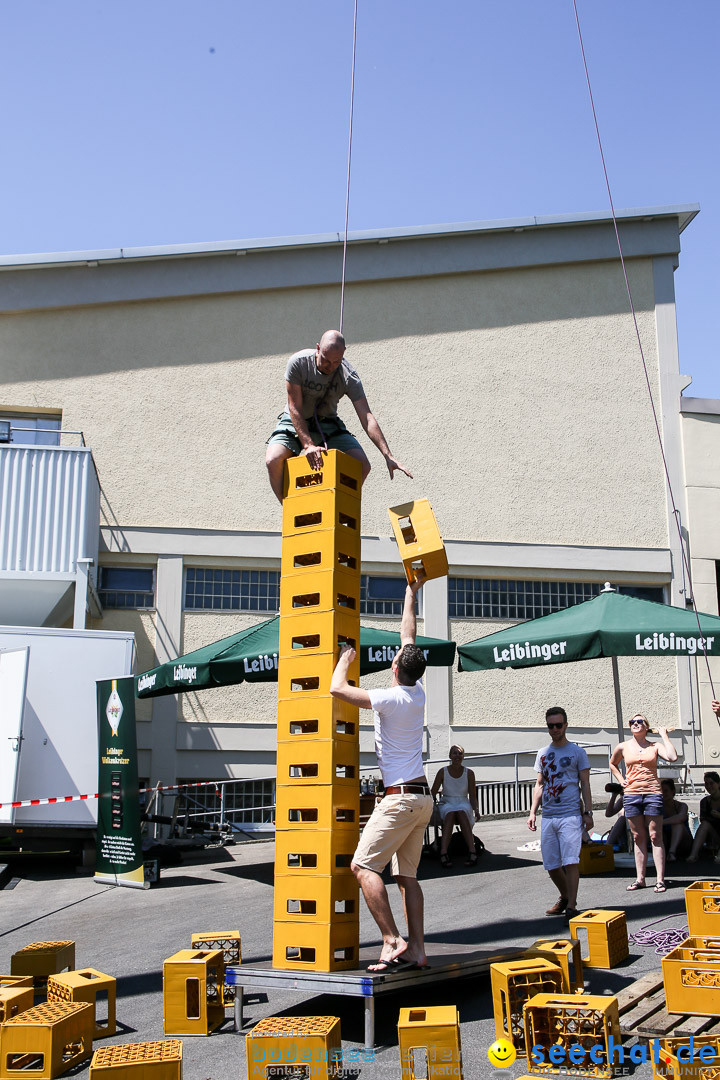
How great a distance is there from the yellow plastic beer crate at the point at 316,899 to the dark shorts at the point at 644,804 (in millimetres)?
4134

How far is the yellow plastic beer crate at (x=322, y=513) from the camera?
6.52m

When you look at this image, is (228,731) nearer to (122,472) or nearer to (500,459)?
(122,472)

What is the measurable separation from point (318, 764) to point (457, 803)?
664 centimetres

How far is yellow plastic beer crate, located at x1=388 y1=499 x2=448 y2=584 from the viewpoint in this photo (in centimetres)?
688

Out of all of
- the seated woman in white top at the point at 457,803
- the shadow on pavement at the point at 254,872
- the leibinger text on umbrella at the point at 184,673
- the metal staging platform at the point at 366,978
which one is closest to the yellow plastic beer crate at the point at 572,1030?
the metal staging platform at the point at 366,978

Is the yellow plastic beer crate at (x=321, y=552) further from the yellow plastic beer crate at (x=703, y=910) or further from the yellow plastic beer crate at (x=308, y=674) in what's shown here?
the yellow plastic beer crate at (x=703, y=910)

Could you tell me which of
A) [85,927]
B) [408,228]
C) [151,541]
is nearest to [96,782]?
[85,927]

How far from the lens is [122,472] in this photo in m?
18.4

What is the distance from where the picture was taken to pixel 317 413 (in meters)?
7.25

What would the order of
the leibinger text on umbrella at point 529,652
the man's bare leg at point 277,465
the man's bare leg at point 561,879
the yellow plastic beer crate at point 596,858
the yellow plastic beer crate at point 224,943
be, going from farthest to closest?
the leibinger text on umbrella at point 529,652
the yellow plastic beer crate at point 596,858
the man's bare leg at point 561,879
the man's bare leg at point 277,465
the yellow plastic beer crate at point 224,943

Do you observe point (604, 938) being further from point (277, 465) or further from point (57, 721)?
point (57, 721)

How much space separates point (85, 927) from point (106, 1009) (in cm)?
344

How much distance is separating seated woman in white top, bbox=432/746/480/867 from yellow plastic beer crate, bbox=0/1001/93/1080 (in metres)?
6.91

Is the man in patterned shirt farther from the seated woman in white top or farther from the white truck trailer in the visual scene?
the white truck trailer
